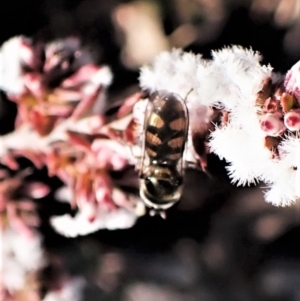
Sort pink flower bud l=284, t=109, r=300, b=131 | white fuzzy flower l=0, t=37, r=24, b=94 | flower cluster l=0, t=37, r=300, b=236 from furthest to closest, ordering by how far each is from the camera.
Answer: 1. white fuzzy flower l=0, t=37, r=24, b=94
2. flower cluster l=0, t=37, r=300, b=236
3. pink flower bud l=284, t=109, r=300, b=131

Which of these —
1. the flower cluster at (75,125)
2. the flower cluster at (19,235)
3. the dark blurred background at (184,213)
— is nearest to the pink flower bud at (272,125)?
the dark blurred background at (184,213)

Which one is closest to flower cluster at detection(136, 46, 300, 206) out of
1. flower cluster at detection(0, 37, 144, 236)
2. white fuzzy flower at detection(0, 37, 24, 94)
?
flower cluster at detection(0, 37, 144, 236)

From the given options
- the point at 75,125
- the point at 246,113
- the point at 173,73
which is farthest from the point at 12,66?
the point at 246,113

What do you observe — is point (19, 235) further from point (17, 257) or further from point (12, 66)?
point (12, 66)

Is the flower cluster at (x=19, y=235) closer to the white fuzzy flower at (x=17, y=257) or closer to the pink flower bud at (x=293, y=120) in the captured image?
the white fuzzy flower at (x=17, y=257)

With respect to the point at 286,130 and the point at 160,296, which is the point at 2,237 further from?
the point at 286,130

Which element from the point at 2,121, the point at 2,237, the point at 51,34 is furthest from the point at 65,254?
the point at 51,34

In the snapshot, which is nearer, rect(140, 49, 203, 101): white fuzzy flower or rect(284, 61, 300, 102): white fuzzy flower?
rect(284, 61, 300, 102): white fuzzy flower

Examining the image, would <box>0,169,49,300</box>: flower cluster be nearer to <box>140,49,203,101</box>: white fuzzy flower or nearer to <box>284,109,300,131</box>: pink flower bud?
<box>140,49,203,101</box>: white fuzzy flower
